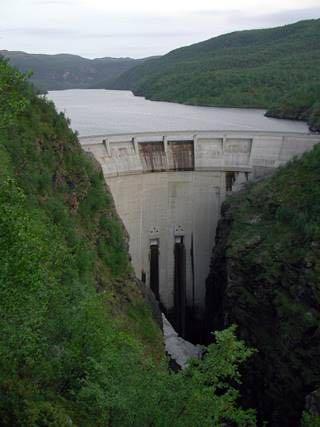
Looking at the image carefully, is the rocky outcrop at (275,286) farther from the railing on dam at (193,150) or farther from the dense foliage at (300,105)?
the dense foliage at (300,105)

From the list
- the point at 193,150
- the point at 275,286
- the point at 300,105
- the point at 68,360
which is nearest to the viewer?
the point at 68,360

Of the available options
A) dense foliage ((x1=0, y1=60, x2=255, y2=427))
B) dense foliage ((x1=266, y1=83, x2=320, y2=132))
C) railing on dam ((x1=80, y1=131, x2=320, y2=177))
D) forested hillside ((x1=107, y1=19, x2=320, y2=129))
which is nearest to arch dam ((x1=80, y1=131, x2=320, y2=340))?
railing on dam ((x1=80, y1=131, x2=320, y2=177))

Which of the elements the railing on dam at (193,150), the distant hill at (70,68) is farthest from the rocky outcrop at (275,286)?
the distant hill at (70,68)

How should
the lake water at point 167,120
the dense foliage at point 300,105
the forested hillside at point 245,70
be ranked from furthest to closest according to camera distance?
the forested hillside at point 245,70 < the dense foliage at point 300,105 < the lake water at point 167,120

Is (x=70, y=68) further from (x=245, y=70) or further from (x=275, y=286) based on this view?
(x=275, y=286)

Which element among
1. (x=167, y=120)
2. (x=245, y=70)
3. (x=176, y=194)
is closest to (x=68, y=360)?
(x=176, y=194)

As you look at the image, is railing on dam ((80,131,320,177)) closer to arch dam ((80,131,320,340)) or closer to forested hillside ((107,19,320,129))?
arch dam ((80,131,320,340))
